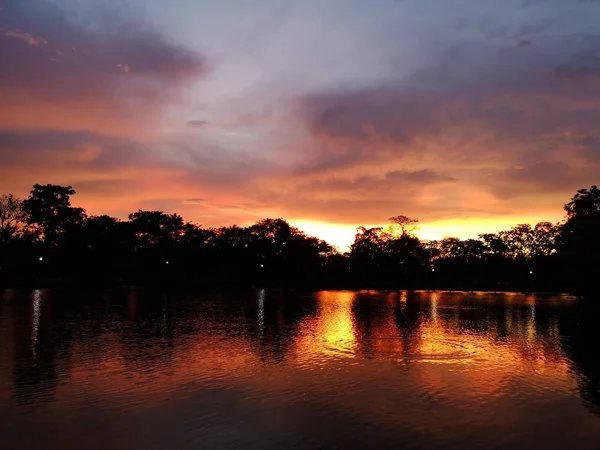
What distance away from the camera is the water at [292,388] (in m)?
10.1

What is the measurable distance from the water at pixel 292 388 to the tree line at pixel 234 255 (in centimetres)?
6424

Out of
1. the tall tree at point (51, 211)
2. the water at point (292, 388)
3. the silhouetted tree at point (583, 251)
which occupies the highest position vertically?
the tall tree at point (51, 211)

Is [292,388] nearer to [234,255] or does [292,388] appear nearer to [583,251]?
[583,251]

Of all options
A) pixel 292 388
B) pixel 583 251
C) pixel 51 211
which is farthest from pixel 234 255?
pixel 292 388

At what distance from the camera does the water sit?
1012 cm

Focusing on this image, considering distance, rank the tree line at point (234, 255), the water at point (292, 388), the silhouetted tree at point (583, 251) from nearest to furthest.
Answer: the water at point (292, 388) < the silhouetted tree at point (583, 251) < the tree line at point (234, 255)

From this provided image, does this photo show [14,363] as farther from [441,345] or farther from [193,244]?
[193,244]

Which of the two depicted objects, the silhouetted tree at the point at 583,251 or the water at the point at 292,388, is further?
the silhouetted tree at the point at 583,251

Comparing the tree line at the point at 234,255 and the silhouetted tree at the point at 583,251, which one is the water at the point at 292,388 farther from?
the tree line at the point at 234,255

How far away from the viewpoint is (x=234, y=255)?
4203 inches

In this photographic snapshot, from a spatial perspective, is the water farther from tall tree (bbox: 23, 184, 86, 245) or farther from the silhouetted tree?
tall tree (bbox: 23, 184, 86, 245)

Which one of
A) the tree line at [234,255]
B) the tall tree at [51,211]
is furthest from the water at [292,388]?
the tall tree at [51,211]

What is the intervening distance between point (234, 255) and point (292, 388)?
3701 inches

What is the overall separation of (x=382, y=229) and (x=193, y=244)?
4215 centimetres
